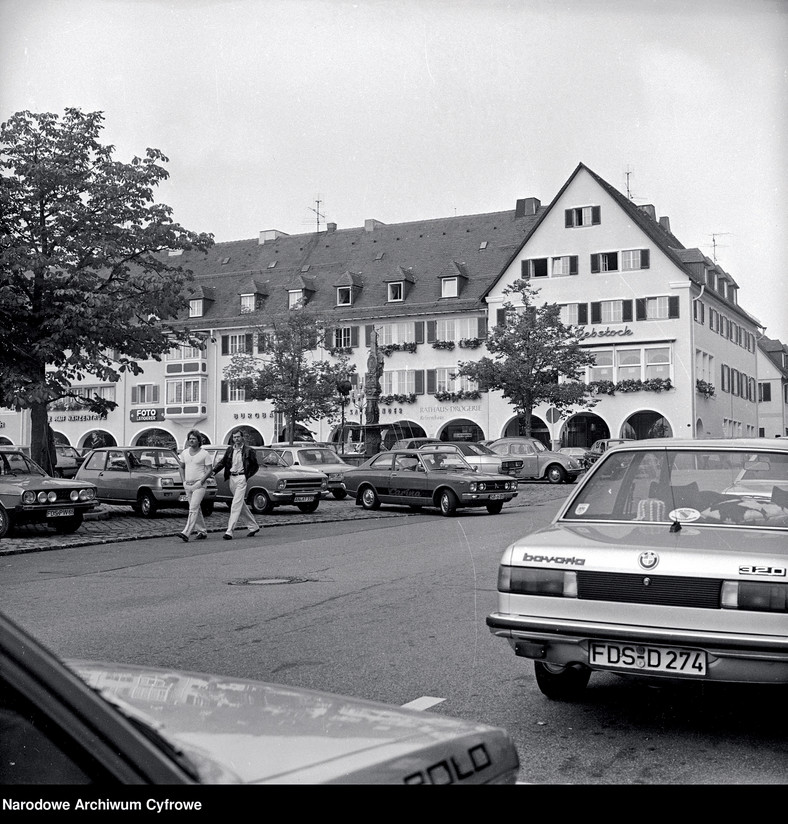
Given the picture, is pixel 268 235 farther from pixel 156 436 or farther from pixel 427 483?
pixel 427 483

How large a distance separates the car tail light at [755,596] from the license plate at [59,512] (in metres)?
15.1

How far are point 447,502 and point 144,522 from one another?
255 inches

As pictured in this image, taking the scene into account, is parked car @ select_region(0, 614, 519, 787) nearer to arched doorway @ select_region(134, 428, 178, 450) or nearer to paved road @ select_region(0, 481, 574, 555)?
paved road @ select_region(0, 481, 574, 555)

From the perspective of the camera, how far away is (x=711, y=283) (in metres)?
59.3

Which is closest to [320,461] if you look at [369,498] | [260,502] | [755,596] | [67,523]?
[369,498]

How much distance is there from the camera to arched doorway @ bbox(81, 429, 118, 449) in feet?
217

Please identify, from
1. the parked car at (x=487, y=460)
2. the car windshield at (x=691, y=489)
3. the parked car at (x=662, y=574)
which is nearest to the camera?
the parked car at (x=662, y=574)

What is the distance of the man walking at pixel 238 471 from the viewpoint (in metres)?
17.5

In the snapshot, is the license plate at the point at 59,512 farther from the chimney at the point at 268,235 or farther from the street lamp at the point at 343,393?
the chimney at the point at 268,235

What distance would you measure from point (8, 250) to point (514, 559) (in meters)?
18.5

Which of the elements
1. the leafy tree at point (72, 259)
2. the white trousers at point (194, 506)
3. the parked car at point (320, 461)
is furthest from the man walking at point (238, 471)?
the parked car at point (320, 461)

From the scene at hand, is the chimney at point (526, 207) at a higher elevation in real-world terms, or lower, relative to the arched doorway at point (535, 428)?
higher

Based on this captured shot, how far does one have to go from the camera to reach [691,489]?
606 cm
